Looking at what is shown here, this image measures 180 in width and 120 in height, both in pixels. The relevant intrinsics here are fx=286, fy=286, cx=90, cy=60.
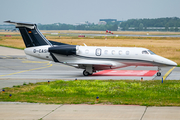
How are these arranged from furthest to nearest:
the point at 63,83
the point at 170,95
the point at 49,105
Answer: the point at 63,83 → the point at 170,95 → the point at 49,105

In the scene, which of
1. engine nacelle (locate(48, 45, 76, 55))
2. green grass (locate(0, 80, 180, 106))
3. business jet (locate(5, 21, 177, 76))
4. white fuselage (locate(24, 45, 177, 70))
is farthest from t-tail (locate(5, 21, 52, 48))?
green grass (locate(0, 80, 180, 106))

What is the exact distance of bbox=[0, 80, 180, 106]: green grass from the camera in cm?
1642

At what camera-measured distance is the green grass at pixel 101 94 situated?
1642cm

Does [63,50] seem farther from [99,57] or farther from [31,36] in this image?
[31,36]

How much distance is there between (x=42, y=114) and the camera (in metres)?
13.8

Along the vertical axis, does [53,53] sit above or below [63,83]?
above

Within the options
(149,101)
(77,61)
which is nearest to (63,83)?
(77,61)

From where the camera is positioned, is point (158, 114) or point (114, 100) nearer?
point (158, 114)

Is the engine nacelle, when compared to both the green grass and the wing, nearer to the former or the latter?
the wing

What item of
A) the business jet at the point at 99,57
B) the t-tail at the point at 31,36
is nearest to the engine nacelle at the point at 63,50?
the business jet at the point at 99,57

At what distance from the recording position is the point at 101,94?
60.3 ft

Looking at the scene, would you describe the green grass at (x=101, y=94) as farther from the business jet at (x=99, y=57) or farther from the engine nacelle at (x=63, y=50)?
the engine nacelle at (x=63, y=50)

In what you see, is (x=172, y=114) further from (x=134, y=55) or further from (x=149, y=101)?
(x=134, y=55)

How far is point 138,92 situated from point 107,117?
6132 millimetres
